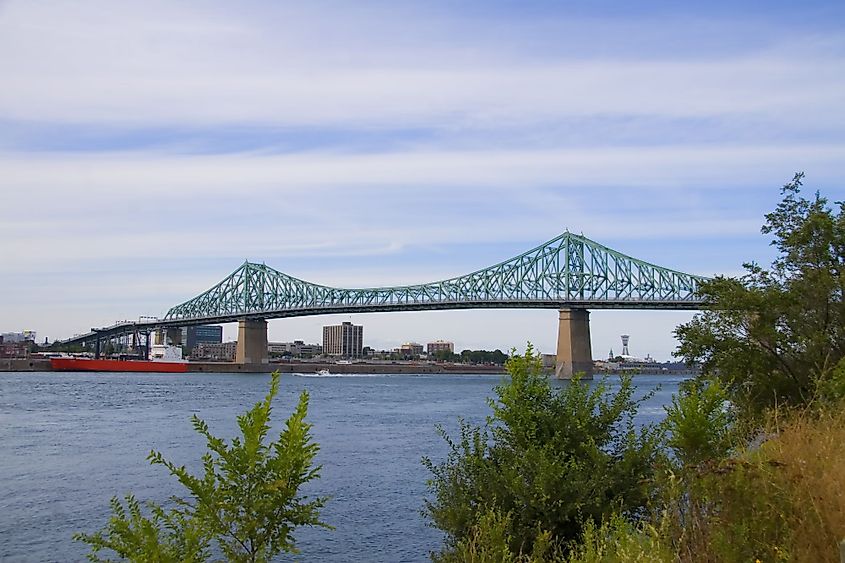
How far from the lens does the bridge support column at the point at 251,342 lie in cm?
10431

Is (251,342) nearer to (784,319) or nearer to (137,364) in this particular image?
(137,364)

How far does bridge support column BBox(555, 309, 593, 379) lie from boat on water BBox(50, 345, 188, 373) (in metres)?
48.7

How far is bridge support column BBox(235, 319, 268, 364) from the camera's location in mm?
104312

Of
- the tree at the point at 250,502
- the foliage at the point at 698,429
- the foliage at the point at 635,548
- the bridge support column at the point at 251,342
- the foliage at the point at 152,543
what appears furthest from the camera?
the bridge support column at the point at 251,342

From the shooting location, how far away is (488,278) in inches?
3917

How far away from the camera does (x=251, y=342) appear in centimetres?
10619

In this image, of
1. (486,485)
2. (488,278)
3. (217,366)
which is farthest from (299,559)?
(217,366)

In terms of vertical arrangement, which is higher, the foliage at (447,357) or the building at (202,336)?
the building at (202,336)

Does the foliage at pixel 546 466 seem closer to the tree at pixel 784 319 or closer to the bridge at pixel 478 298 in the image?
the tree at pixel 784 319

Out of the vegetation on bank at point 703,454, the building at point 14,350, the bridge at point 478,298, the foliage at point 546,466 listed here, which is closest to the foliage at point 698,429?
the vegetation on bank at point 703,454

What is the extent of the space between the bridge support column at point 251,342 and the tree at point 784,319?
8875 cm

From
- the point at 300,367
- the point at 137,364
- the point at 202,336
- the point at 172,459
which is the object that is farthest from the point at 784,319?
the point at 202,336

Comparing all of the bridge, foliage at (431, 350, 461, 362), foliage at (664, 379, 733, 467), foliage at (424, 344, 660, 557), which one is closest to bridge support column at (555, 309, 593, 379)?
the bridge

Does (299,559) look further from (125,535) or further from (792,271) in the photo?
(792,271)
